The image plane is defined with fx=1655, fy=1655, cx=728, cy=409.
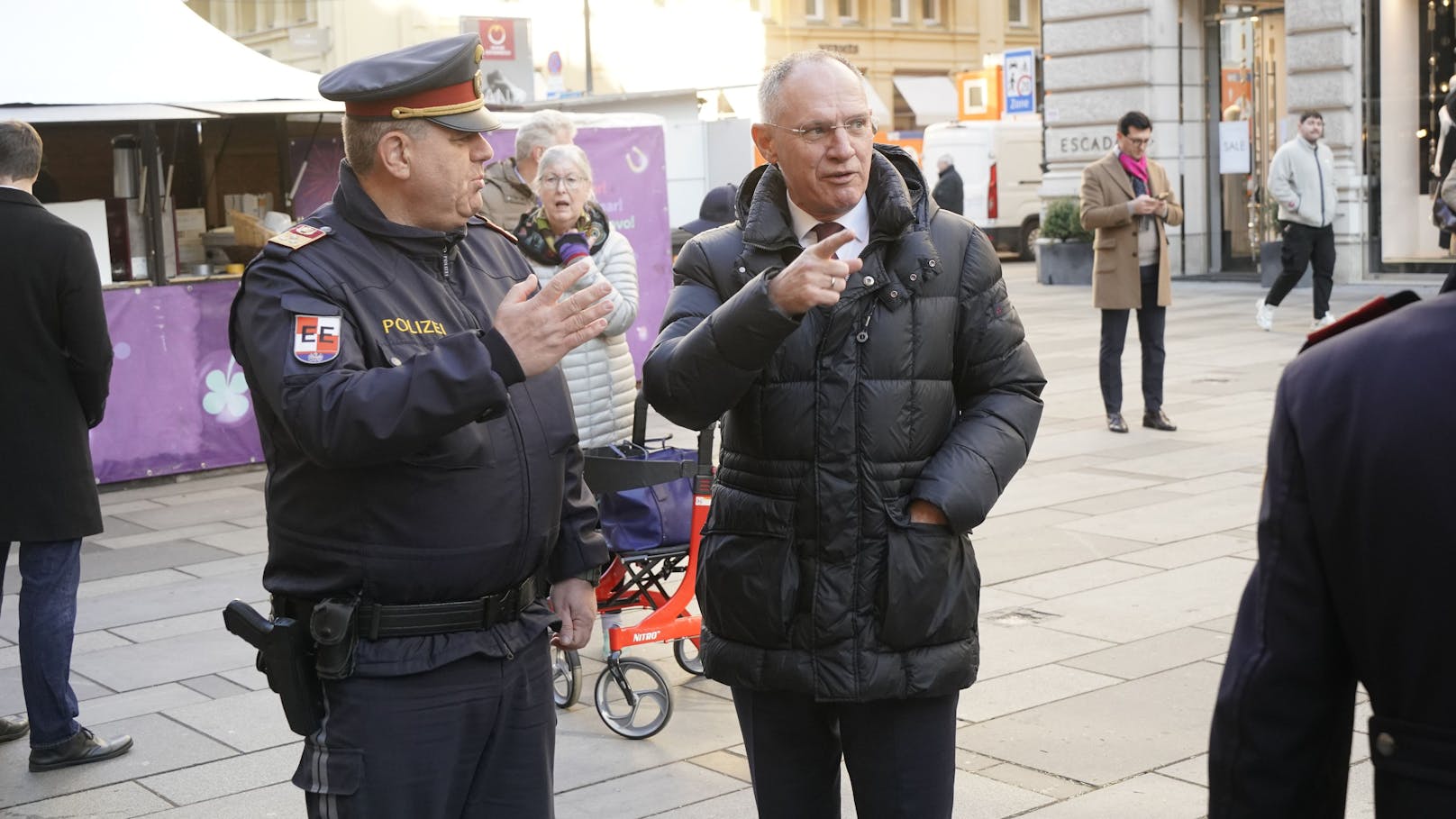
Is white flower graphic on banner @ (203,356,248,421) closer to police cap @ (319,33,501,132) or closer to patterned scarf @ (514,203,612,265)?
patterned scarf @ (514,203,612,265)

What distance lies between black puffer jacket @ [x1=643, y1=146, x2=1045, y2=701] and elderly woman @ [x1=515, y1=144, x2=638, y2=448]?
2.53 meters

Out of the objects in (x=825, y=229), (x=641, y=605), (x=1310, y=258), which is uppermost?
(x=825, y=229)

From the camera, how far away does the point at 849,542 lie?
310 centimetres

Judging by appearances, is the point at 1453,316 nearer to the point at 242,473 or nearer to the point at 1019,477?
the point at 1019,477

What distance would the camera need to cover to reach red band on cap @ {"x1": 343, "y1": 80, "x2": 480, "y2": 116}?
2.99 meters

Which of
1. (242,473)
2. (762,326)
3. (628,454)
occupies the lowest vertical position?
(242,473)

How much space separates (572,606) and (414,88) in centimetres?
104

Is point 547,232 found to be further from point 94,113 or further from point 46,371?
point 94,113

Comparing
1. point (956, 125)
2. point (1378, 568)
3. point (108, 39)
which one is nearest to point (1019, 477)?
point (108, 39)

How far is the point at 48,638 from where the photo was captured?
533 cm

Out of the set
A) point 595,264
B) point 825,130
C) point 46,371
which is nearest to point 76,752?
point 46,371

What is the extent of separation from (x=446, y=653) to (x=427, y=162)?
886 mm

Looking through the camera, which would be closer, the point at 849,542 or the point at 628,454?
the point at 849,542

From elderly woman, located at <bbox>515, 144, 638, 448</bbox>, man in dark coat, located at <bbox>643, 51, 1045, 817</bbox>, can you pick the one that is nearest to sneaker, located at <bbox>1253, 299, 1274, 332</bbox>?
elderly woman, located at <bbox>515, 144, 638, 448</bbox>
